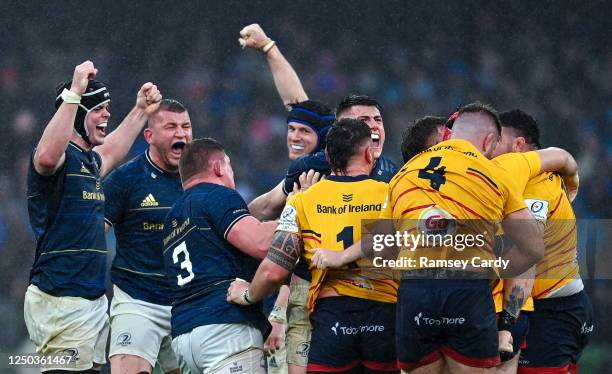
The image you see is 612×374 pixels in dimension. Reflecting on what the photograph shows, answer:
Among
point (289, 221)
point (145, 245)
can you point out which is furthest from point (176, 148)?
point (289, 221)

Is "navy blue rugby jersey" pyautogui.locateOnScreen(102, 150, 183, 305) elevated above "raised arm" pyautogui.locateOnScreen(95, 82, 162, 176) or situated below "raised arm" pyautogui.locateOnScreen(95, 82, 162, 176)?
below

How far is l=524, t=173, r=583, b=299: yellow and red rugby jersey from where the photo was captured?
624cm

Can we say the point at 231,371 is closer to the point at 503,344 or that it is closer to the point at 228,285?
the point at 228,285

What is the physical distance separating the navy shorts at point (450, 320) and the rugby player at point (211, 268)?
876 mm

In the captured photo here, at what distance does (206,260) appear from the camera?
5480 mm

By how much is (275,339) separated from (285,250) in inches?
54.3

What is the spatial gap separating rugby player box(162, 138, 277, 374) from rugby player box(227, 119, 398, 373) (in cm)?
11

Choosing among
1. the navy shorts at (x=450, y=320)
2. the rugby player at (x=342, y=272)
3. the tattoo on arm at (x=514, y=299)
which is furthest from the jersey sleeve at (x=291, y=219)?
the tattoo on arm at (x=514, y=299)

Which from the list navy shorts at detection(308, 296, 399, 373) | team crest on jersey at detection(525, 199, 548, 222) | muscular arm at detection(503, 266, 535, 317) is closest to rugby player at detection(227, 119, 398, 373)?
navy shorts at detection(308, 296, 399, 373)

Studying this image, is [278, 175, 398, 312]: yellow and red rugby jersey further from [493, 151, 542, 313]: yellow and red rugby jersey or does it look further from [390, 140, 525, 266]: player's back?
[493, 151, 542, 313]: yellow and red rugby jersey

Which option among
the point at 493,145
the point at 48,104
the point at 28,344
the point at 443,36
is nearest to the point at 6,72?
the point at 48,104

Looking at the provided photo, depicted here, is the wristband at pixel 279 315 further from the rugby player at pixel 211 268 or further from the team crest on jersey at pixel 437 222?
the team crest on jersey at pixel 437 222

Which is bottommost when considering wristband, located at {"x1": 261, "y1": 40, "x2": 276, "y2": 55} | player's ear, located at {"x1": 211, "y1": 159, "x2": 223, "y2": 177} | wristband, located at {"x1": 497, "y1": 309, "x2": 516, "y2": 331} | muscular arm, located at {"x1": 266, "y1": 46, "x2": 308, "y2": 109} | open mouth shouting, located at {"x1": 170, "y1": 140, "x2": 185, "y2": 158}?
wristband, located at {"x1": 497, "y1": 309, "x2": 516, "y2": 331}

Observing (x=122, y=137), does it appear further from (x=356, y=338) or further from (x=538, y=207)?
(x=538, y=207)
